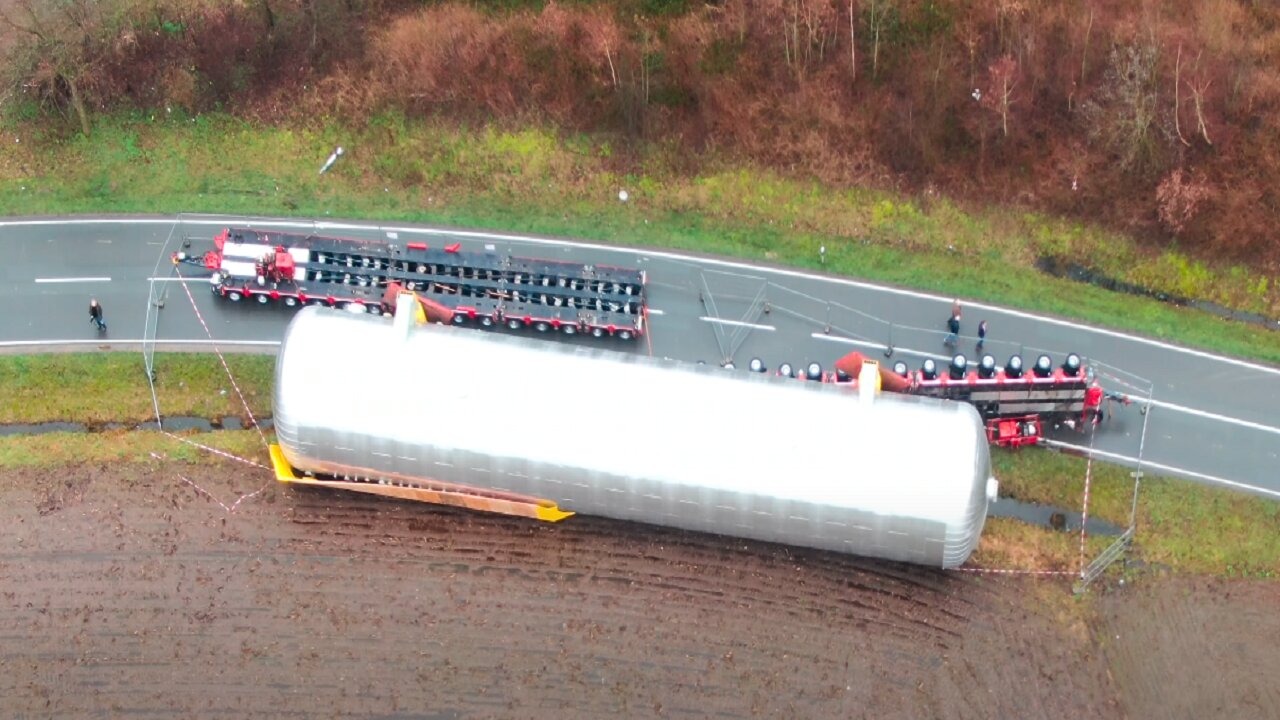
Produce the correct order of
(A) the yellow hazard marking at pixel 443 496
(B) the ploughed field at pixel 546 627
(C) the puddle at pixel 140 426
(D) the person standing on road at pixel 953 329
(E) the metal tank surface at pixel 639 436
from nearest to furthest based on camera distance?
1. (E) the metal tank surface at pixel 639 436
2. (B) the ploughed field at pixel 546 627
3. (A) the yellow hazard marking at pixel 443 496
4. (C) the puddle at pixel 140 426
5. (D) the person standing on road at pixel 953 329

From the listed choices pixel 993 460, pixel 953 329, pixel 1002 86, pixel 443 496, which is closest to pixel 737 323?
pixel 953 329

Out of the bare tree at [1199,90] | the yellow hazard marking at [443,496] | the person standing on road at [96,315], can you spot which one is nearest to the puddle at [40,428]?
the person standing on road at [96,315]

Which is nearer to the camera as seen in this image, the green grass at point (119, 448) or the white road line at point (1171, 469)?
the white road line at point (1171, 469)

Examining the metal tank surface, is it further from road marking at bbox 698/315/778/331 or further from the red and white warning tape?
road marking at bbox 698/315/778/331

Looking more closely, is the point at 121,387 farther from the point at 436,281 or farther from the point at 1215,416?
the point at 1215,416

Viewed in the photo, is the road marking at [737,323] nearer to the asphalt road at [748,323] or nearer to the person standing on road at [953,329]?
the asphalt road at [748,323]
